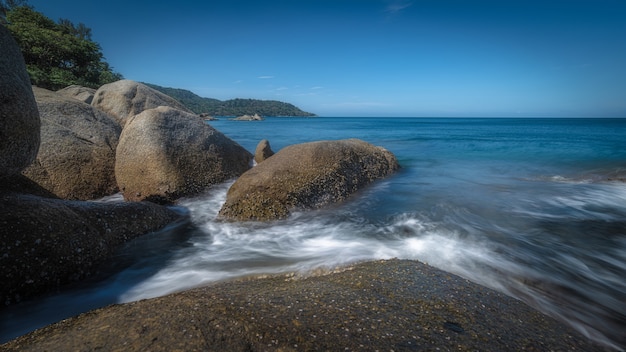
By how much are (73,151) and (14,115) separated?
12.8ft

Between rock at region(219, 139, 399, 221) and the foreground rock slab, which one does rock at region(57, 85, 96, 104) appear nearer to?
rock at region(219, 139, 399, 221)

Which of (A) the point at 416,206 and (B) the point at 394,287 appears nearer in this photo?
(B) the point at 394,287

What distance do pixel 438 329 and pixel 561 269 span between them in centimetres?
331

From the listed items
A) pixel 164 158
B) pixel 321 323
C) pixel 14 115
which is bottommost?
pixel 321 323

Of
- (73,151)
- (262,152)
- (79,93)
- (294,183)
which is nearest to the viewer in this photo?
(294,183)

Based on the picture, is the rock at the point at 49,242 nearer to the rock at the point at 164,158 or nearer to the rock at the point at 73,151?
the rock at the point at 164,158

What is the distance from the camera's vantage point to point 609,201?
7.43m

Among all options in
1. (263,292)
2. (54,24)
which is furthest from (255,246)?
(54,24)

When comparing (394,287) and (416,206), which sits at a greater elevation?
(394,287)

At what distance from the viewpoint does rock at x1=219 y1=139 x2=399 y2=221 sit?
5.64m

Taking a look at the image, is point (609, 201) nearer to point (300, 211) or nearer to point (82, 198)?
point (300, 211)

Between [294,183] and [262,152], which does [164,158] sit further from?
[262,152]

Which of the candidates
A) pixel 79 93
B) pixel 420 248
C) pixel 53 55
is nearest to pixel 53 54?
pixel 53 55

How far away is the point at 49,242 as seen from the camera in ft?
10.3
